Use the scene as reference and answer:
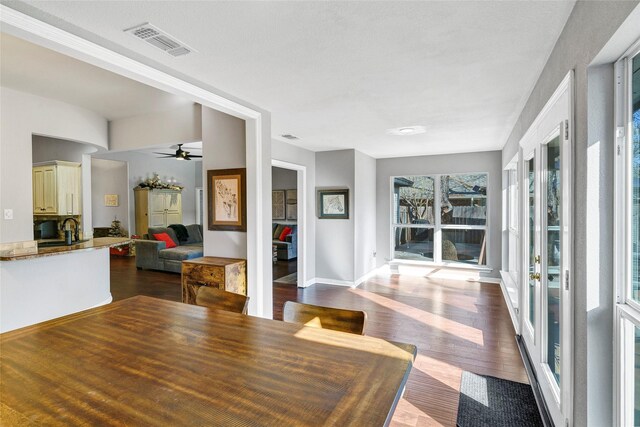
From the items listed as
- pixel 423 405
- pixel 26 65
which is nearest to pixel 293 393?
pixel 423 405

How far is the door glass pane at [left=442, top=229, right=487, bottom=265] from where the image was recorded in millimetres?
6172

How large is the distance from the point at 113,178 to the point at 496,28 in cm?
950

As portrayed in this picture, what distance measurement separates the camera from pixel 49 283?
3605mm

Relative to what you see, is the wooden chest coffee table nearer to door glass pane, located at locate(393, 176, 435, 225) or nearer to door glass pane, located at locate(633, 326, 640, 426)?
door glass pane, located at locate(633, 326, 640, 426)

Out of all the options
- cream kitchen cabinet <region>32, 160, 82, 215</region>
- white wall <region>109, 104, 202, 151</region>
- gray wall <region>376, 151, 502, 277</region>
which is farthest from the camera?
gray wall <region>376, 151, 502, 277</region>

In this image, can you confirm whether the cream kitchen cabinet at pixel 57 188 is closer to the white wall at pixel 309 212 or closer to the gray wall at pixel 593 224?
the white wall at pixel 309 212

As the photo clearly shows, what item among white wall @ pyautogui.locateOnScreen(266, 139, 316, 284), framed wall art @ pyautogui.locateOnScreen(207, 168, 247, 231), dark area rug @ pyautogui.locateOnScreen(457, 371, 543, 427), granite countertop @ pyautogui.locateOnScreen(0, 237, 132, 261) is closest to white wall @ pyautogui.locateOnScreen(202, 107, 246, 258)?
framed wall art @ pyautogui.locateOnScreen(207, 168, 247, 231)

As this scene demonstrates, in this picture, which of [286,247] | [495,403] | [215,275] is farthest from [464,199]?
[215,275]

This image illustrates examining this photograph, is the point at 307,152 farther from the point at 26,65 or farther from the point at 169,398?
the point at 169,398

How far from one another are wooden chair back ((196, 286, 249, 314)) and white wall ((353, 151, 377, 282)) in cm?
392

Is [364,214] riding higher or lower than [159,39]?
lower

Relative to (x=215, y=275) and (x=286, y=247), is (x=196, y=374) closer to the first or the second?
(x=215, y=275)

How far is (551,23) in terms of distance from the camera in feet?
6.08

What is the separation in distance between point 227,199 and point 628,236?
10.8 ft
